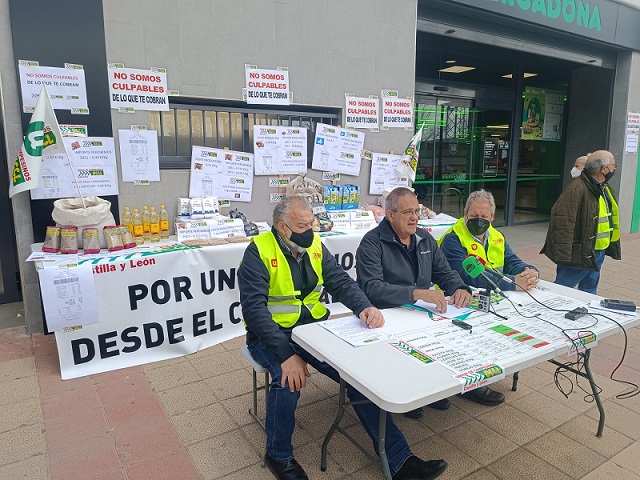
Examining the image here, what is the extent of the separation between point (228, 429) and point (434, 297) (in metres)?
1.43

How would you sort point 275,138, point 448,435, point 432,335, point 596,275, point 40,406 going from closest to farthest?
point 432,335 < point 448,435 < point 40,406 < point 596,275 < point 275,138

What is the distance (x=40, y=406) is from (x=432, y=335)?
2.52 meters

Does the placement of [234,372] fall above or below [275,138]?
below

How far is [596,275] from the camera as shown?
13.6ft

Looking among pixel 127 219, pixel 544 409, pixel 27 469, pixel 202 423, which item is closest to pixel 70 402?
pixel 27 469

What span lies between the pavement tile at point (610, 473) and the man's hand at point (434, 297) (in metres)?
1.09

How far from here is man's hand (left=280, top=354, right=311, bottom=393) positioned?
2.16 meters

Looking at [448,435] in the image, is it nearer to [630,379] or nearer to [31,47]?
[630,379]

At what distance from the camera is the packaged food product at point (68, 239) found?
137 inches

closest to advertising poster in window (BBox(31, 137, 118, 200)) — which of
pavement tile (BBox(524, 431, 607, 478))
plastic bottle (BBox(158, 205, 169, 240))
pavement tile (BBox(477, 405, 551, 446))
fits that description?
plastic bottle (BBox(158, 205, 169, 240))

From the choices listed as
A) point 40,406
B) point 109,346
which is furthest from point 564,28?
point 40,406

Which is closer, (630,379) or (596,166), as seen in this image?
(630,379)

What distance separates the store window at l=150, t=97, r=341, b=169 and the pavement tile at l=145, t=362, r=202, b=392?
1.92m

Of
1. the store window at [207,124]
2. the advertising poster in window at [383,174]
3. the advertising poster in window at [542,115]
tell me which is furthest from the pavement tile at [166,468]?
the advertising poster in window at [542,115]
